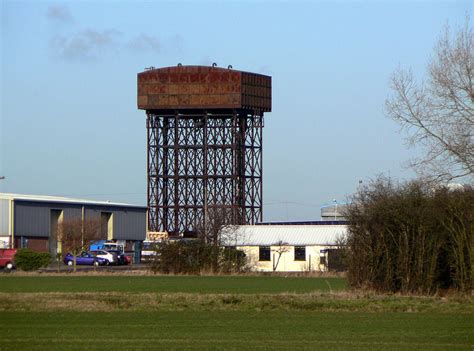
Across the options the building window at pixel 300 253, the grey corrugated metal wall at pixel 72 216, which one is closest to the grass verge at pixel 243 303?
the building window at pixel 300 253

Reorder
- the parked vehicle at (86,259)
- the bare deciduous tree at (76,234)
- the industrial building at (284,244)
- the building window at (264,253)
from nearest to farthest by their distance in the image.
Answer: the industrial building at (284,244) < the building window at (264,253) < the bare deciduous tree at (76,234) < the parked vehicle at (86,259)

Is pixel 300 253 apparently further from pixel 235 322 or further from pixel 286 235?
pixel 235 322

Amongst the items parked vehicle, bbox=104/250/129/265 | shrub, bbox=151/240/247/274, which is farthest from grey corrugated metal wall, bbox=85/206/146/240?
shrub, bbox=151/240/247/274

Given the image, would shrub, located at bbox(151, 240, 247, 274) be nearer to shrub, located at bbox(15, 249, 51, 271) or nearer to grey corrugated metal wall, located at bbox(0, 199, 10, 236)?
shrub, located at bbox(15, 249, 51, 271)

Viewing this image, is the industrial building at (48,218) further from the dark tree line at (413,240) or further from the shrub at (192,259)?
the dark tree line at (413,240)

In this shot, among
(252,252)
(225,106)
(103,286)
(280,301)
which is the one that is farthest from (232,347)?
(225,106)

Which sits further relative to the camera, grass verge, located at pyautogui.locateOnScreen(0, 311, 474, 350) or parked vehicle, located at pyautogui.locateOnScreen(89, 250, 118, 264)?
parked vehicle, located at pyautogui.locateOnScreen(89, 250, 118, 264)

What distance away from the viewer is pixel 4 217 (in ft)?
339

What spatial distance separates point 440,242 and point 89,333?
19.5 metres

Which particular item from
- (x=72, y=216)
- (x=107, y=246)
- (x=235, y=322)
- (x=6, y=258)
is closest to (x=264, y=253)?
(x=6, y=258)

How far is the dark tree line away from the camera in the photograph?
140ft

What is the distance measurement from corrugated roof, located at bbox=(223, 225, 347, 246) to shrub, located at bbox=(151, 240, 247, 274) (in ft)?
43.7

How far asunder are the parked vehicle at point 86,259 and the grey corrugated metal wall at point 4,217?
21.2 feet

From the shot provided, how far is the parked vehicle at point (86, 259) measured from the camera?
99812 millimetres
